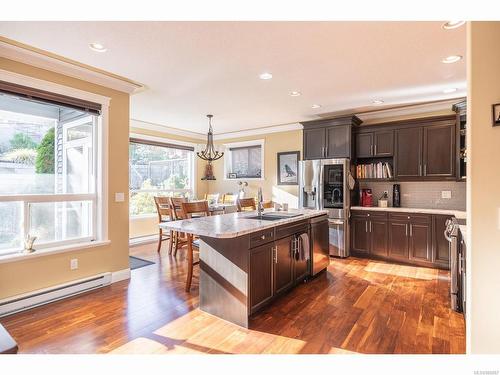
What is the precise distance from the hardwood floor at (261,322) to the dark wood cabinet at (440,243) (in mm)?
715

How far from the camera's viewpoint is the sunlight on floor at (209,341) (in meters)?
2.07

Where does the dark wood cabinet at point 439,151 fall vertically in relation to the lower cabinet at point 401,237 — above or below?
above

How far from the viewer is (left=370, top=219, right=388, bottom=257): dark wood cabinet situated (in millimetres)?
4551

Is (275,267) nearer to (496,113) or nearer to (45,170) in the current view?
(496,113)

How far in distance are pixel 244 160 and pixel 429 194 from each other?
3927mm

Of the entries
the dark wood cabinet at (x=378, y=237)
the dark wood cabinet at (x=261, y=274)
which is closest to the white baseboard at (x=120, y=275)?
the dark wood cabinet at (x=261, y=274)

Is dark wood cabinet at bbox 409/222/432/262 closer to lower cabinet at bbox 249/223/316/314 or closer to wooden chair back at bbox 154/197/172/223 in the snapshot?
lower cabinet at bbox 249/223/316/314

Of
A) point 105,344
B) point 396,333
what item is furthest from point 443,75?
point 105,344

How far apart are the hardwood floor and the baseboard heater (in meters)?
0.10

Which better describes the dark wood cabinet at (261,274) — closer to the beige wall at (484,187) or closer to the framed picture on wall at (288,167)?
the beige wall at (484,187)

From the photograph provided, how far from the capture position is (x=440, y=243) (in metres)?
4.10

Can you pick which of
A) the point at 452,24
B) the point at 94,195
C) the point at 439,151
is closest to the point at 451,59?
the point at 452,24

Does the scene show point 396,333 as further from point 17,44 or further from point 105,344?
point 17,44

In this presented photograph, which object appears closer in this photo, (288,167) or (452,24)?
(452,24)
